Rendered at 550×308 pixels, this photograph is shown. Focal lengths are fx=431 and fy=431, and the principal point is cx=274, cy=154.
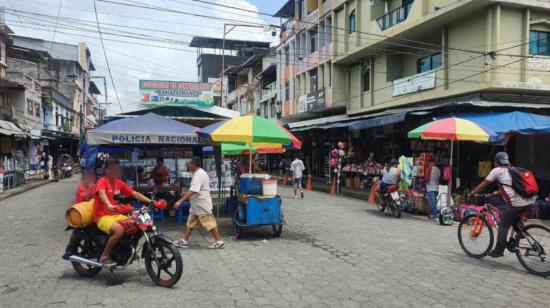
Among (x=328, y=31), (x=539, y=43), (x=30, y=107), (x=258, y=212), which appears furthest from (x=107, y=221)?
(x=30, y=107)

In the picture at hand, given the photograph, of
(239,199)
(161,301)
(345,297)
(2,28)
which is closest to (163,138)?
(239,199)

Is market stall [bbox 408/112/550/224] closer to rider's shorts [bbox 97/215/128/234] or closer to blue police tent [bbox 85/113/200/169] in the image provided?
blue police tent [bbox 85/113/200/169]

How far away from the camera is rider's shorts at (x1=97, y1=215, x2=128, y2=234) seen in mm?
5551

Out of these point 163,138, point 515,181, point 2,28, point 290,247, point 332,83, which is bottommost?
point 290,247

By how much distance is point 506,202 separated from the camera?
6.60 m

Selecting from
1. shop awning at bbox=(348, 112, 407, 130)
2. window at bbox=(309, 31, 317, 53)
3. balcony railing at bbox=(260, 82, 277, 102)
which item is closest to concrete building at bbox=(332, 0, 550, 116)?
shop awning at bbox=(348, 112, 407, 130)

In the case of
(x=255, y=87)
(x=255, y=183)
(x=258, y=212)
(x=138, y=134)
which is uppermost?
(x=255, y=87)

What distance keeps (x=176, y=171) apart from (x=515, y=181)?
→ 9.72 meters

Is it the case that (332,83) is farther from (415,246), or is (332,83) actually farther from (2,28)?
(2,28)

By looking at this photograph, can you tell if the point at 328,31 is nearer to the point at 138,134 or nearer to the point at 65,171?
the point at 138,134

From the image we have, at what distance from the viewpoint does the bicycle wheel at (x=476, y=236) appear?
7.02 meters

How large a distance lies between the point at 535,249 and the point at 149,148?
10.0 m

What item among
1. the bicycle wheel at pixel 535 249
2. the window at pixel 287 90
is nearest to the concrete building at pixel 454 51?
the bicycle wheel at pixel 535 249

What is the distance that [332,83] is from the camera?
84.2 feet
